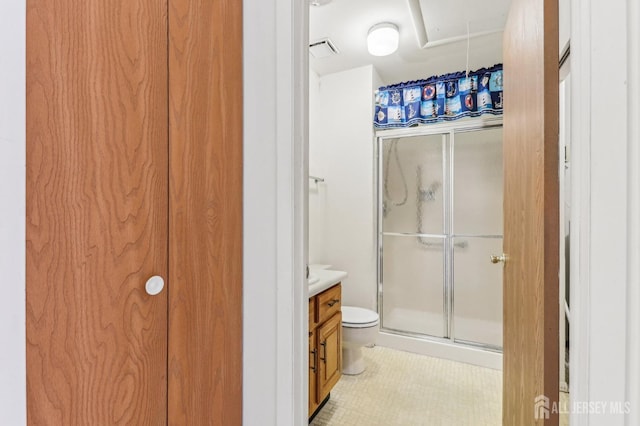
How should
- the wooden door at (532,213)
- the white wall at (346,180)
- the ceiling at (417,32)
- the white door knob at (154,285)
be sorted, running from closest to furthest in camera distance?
the white door knob at (154,285) → the wooden door at (532,213) → the ceiling at (417,32) → the white wall at (346,180)

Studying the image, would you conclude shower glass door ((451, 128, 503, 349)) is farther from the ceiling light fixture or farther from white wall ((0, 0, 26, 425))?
white wall ((0, 0, 26, 425))

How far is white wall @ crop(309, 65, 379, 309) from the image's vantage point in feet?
9.17

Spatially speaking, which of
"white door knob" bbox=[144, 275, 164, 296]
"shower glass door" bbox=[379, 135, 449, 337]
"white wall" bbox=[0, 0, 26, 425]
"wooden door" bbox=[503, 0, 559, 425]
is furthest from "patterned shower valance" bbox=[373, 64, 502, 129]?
"white wall" bbox=[0, 0, 26, 425]

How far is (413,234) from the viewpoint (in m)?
2.91

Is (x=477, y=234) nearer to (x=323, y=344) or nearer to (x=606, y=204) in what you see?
(x=323, y=344)

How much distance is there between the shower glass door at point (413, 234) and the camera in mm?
2826

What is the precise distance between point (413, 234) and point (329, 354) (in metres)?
1.54

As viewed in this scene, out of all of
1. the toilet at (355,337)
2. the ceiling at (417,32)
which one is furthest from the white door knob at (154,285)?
the ceiling at (417,32)

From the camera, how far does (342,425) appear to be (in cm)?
169

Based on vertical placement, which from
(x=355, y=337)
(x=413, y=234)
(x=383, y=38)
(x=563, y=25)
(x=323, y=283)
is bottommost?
(x=355, y=337)

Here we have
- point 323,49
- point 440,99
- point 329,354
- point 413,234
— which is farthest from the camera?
point 413,234

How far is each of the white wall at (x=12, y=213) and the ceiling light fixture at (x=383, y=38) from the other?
2112 millimetres

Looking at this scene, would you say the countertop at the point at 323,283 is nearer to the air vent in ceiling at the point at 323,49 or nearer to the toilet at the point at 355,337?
the toilet at the point at 355,337

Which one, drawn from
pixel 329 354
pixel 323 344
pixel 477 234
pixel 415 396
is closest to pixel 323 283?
pixel 323 344
